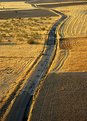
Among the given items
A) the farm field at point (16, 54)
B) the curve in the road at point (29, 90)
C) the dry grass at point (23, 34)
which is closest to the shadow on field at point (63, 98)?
the curve in the road at point (29, 90)

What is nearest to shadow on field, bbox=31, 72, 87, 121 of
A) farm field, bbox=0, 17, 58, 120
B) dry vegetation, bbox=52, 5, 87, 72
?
farm field, bbox=0, 17, 58, 120

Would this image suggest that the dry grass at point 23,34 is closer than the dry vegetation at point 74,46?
No

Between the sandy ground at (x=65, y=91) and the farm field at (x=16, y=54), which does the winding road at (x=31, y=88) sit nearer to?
the sandy ground at (x=65, y=91)

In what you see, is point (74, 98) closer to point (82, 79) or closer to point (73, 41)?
point (82, 79)

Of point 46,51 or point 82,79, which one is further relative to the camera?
point 46,51

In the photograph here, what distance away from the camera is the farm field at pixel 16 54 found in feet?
60.3

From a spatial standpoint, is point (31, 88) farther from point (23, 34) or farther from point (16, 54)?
point (23, 34)

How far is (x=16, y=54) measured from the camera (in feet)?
86.9

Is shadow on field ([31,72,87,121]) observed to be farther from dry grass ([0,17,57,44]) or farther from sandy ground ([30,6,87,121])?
dry grass ([0,17,57,44])

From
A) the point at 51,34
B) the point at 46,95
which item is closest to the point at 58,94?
the point at 46,95

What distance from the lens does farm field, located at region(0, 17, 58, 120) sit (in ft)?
60.3

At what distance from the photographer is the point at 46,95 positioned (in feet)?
50.7

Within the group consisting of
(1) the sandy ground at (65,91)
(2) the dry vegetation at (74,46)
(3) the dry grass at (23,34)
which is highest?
(1) the sandy ground at (65,91)

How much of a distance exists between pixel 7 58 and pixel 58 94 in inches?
399
